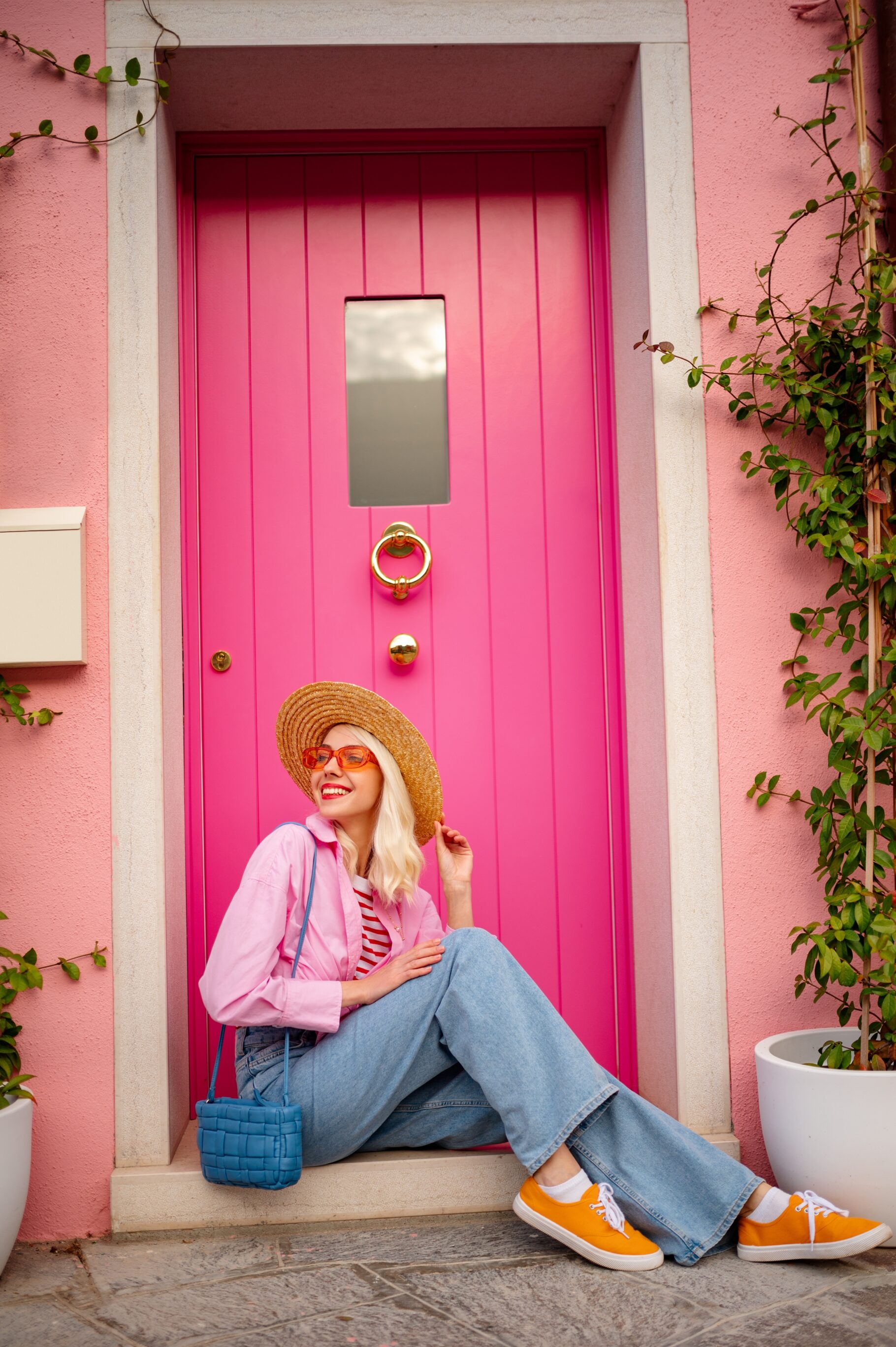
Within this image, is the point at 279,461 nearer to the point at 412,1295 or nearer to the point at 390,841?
the point at 390,841

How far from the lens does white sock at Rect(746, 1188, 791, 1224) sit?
6.14 feet

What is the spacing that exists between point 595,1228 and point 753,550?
4.52 feet

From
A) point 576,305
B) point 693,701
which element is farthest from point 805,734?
point 576,305

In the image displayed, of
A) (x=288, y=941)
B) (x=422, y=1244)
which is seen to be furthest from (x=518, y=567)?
(x=422, y=1244)

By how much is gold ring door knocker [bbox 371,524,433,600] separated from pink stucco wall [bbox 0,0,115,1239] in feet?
2.04

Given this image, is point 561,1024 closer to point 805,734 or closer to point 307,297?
point 805,734

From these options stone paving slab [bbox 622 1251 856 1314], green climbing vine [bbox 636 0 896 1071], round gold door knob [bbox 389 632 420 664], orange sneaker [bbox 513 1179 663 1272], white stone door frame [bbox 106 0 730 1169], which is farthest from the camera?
round gold door knob [bbox 389 632 420 664]

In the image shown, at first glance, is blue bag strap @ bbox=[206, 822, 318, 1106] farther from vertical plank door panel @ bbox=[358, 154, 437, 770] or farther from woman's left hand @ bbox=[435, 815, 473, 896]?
vertical plank door panel @ bbox=[358, 154, 437, 770]

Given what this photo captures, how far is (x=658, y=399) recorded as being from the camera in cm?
233

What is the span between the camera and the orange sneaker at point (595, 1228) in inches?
72.5

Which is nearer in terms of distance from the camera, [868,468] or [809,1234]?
[809,1234]

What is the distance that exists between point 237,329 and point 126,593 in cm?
76

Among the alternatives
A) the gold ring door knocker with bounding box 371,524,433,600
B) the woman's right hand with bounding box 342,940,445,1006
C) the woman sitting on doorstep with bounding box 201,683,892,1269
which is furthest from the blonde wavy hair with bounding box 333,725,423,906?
the gold ring door knocker with bounding box 371,524,433,600

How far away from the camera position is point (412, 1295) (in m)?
1.78
